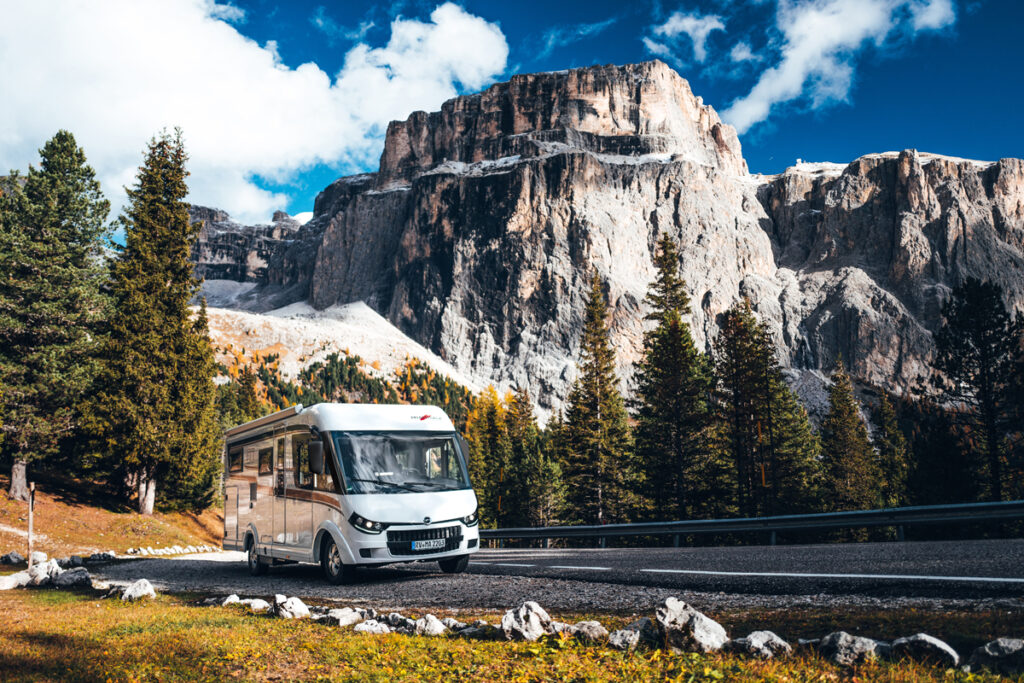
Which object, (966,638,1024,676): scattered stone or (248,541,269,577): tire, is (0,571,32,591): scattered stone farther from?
(966,638,1024,676): scattered stone

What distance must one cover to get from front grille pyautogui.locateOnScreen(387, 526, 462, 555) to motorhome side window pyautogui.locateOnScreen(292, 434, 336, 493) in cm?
150

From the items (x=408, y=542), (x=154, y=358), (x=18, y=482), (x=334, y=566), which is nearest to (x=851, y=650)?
(x=408, y=542)

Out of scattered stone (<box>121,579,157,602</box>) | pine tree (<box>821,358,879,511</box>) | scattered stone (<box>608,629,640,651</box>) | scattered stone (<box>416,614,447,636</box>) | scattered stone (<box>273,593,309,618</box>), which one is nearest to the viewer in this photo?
scattered stone (<box>608,629,640,651</box>)

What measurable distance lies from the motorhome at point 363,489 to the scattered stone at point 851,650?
818 cm

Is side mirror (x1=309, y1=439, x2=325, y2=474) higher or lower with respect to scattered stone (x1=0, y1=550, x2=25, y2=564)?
higher

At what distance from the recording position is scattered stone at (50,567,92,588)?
11.4m

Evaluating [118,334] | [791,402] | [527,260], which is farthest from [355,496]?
[527,260]

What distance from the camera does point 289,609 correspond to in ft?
24.7

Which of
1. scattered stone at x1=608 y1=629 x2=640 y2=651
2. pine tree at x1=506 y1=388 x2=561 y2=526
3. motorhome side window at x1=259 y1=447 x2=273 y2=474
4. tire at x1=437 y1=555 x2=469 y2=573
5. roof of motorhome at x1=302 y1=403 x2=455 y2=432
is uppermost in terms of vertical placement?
roof of motorhome at x1=302 y1=403 x2=455 y2=432

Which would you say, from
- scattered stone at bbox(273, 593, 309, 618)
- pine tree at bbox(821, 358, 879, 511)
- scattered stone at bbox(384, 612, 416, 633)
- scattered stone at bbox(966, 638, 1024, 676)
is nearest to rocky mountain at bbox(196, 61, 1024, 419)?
pine tree at bbox(821, 358, 879, 511)

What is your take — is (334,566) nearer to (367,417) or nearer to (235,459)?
(367,417)

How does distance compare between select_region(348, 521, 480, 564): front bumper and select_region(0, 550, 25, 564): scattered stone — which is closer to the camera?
select_region(348, 521, 480, 564): front bumper

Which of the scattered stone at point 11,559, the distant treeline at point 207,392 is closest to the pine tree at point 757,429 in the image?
the distant treeline at point 207,392

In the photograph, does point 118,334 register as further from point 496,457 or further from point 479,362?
point 479,362
